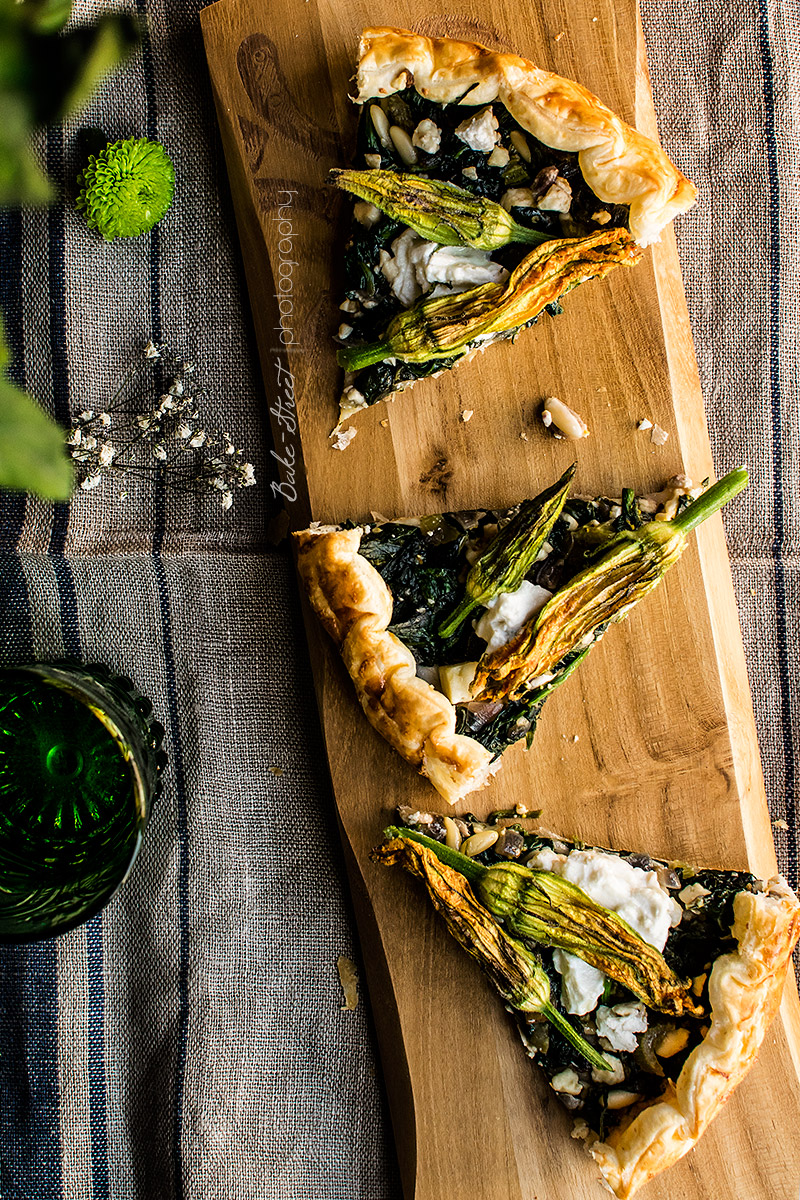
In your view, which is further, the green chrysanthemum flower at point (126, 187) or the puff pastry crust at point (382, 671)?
the green chrysanthemum flower at point (126, 187)

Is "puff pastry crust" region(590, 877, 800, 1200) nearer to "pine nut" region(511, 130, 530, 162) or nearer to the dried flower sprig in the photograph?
the dried flower sprig

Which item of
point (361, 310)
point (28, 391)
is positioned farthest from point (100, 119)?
point (361, 310)

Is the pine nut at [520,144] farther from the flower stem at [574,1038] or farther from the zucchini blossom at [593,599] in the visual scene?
the flower stem at [574,1038]

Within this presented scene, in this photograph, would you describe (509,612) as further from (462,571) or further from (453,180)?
(453,180)

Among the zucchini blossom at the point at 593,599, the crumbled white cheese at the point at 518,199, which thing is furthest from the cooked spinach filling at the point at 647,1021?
the crumbled white cheese at the point at 518,199

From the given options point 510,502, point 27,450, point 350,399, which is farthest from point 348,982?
point 27,450

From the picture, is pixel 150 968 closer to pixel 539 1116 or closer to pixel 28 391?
pixel 539 1116
